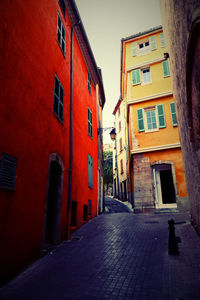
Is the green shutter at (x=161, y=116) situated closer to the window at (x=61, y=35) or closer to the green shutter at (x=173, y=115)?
the green shutter at (x=173, y=115)

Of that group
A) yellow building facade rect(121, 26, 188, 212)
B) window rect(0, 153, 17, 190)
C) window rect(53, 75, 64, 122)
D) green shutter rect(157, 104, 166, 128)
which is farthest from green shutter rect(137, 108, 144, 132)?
window rect(0, 153, 17, 190)

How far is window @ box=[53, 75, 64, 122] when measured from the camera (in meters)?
7.43

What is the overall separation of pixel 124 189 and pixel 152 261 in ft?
60.8

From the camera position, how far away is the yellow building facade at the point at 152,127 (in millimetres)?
12148

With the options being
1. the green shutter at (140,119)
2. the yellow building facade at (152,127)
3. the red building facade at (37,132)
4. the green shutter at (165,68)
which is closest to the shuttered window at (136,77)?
the yellow building facade at (152,127)

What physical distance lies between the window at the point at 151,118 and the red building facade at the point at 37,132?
4815mm

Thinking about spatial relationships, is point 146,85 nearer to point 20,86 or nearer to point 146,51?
point 146,51

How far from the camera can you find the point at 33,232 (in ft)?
17.1

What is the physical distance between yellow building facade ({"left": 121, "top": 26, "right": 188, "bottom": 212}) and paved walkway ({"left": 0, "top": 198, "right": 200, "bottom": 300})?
214 inches

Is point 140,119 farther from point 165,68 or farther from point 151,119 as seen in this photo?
point 165,68

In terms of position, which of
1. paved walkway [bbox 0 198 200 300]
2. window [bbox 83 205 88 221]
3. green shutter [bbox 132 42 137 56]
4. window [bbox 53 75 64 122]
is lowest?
paved walkway [bbox 0 198 200 300]

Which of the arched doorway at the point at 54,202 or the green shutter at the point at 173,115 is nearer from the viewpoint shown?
the arched doorway at the point at 54,202

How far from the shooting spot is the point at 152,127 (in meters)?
13.3

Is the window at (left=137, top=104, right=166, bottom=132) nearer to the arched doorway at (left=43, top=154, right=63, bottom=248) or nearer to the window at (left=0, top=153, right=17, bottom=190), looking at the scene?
the arched doorway at (left=43, top=154, right=63, bottom=248)
